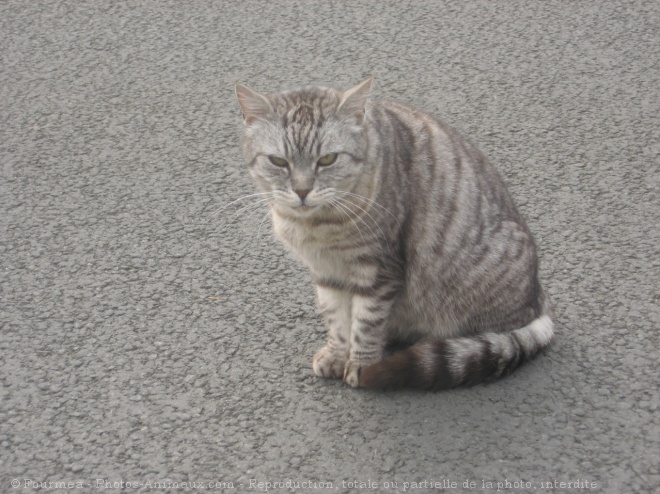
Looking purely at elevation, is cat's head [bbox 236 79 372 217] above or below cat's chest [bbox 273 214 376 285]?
above

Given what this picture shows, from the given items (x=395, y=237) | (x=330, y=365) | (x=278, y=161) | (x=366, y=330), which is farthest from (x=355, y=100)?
(x=330, y=365)

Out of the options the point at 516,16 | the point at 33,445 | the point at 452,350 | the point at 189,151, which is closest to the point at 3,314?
the point at 33,445

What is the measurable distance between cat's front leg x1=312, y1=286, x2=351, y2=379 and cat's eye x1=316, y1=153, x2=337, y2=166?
505 mm

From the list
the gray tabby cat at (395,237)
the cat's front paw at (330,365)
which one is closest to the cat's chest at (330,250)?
the gray tabby cat at (395,237)

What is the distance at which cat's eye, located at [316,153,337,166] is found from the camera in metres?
3.01

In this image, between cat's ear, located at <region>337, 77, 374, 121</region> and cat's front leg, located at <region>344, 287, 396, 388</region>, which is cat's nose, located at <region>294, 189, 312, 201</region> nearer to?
cat's ear, located at <region>337, 77, 374, 121</region>

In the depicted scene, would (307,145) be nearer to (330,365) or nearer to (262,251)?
(330,365)

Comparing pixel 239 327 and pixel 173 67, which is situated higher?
pixel 173 67

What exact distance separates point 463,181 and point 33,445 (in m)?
1.80

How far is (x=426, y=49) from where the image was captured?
212 inches

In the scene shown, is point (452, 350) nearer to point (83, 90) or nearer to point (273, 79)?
point (273, 79)

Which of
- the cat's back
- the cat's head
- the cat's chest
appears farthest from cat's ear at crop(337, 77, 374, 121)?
the cat's chest

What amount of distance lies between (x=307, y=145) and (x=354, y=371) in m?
0.85

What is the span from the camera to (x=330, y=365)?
321 centimetres
